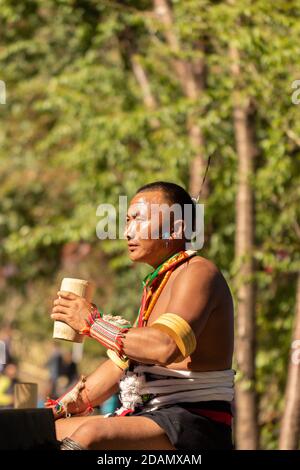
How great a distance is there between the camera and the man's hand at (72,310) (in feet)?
13.0

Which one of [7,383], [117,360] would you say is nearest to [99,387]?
[117,360]

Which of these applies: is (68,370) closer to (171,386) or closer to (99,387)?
(99,387)

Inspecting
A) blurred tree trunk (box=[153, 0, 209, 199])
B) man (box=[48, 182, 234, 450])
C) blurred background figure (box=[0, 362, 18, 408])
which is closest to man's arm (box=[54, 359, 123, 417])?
man (box=[48, 182, 234, 450])

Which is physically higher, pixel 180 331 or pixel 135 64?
pixel 135 64

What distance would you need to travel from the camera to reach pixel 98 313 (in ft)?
13.1

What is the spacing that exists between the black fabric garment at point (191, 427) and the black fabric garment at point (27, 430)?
432 millimetres

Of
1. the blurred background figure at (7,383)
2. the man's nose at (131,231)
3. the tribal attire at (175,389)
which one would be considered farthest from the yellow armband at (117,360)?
the blurred background figure at (7,383)

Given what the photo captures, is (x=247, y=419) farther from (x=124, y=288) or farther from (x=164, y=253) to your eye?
(x=124, y=288)

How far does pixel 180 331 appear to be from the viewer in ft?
12.4

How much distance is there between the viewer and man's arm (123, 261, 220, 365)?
3.79m

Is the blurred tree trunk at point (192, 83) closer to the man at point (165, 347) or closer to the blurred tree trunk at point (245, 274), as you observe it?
the blurred tree trunk at point (245, 274)

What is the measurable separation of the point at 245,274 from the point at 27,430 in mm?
4898
